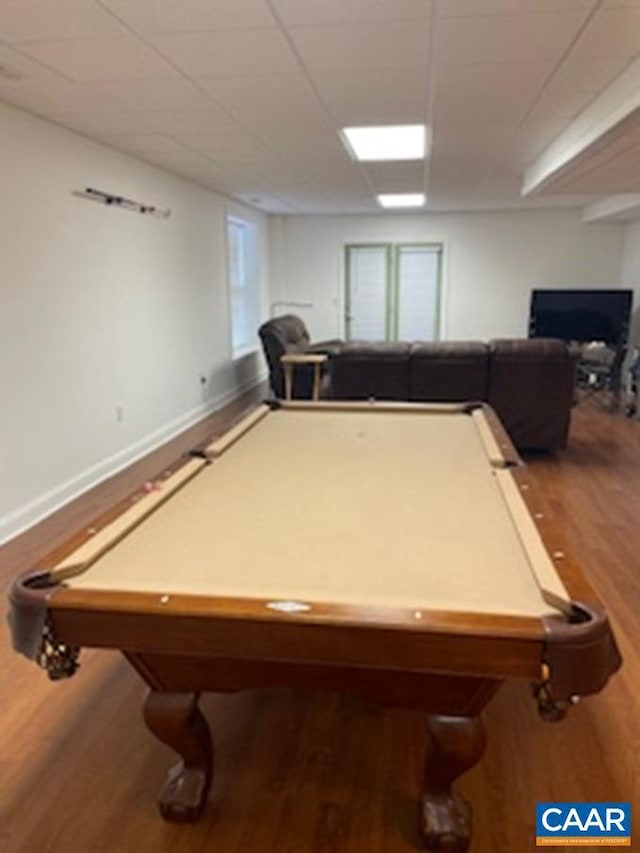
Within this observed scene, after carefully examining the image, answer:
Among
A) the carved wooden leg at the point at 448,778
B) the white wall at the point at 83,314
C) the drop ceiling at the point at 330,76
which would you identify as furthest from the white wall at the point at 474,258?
the carved wooden leg at the point at 448,778

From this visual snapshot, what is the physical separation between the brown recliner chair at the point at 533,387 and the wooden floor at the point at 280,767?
2.49 m

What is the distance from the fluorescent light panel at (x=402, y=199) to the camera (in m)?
6.77

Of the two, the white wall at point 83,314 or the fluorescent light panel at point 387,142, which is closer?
the white wall at point 83,314

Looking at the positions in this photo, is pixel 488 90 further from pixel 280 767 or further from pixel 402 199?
pixel 402 199

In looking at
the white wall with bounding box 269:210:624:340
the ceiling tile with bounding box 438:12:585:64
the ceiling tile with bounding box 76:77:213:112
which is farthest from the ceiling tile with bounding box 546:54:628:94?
the white wall with bounding box 269:210:624:340

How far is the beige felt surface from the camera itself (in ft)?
4.34

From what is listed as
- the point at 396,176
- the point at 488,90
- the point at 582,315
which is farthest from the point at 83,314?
the point at 582,315

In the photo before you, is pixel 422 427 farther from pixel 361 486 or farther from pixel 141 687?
pixel 141 687

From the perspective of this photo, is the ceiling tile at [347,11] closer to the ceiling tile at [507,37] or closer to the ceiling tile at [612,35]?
the ceiling tile at [507,37]

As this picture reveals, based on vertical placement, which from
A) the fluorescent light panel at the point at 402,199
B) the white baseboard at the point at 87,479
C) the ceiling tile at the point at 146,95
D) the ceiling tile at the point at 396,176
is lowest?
the white baseboard at the point at 87,479

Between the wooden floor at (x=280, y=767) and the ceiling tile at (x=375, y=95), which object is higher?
the ceiling tile at (x=375, y=95)

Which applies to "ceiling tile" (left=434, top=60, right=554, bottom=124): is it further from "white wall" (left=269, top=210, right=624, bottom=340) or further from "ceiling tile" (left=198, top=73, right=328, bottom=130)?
"white wall" (left=269, top=210, right=624, bottom=340)

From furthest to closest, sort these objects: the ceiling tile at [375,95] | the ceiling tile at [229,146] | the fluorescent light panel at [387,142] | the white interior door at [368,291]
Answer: the white interior door at [368,291]
the ceiling tile at [229,146]
the fluorescent light panel at [387,142]
the ceiling tile at [375,95]

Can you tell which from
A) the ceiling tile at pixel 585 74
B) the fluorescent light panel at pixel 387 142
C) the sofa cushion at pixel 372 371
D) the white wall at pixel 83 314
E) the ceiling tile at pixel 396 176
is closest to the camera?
the ceiling tile at pixel 585 74
